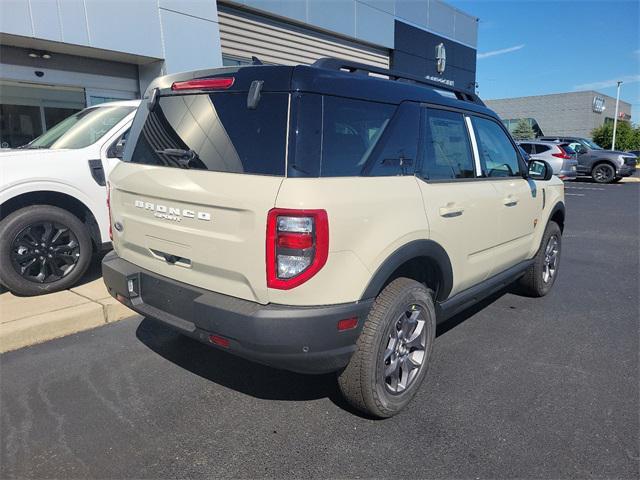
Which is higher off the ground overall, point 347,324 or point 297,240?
point 297,240

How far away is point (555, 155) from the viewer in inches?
684

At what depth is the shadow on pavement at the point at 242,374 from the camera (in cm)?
300

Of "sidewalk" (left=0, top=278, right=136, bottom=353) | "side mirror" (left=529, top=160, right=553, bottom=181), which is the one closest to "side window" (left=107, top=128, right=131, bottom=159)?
"sidewalk" (left=0, top=278, right=136, bottom=353)

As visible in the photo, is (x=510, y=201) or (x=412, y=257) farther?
(x=510, y=201)

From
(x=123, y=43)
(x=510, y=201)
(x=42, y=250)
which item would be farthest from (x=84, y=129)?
(x=123, y=43)

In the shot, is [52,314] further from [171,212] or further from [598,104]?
[598,104]

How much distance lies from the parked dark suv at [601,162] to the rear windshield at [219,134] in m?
20.1

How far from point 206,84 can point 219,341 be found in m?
1.44

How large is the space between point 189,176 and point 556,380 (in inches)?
108

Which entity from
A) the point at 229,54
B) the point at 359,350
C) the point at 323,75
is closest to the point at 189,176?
the point at 323,75

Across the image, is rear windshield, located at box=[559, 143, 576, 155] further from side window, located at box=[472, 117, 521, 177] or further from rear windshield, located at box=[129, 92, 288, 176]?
rear windshield, located at box=[129, 92, 288, 176]

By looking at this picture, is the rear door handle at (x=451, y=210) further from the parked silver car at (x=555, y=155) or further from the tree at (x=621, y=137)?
the tree at (x=621, y=137)

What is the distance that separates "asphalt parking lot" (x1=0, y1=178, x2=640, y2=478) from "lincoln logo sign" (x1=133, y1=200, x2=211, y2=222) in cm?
116

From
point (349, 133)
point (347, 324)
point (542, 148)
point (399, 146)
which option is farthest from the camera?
point (542, 148)
